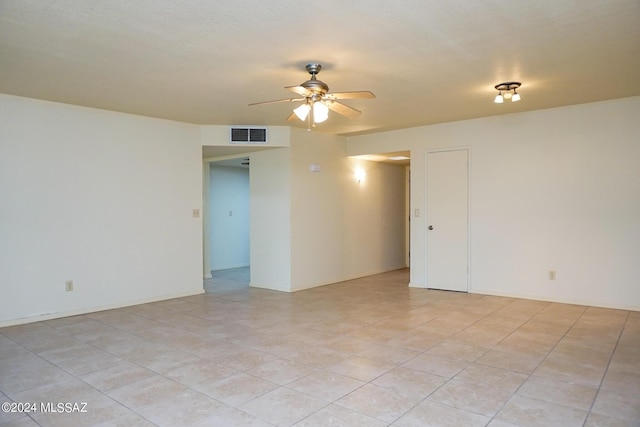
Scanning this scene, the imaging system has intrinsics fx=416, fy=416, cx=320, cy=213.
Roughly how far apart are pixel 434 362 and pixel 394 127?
→ 13.2ft

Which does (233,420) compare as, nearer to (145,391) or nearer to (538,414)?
(145,391)

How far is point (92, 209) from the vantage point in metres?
5.08

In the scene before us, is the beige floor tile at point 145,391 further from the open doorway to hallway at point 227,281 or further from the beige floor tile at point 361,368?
the open doorway to hallway at point 227,281

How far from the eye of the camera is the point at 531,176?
18.2ft

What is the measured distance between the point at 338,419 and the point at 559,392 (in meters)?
1.52

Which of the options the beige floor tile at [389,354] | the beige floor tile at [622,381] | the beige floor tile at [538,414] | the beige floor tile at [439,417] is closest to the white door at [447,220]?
the beige floor tile at [389,354]

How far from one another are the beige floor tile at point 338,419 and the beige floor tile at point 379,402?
53 millimetres

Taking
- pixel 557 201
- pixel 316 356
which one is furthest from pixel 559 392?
pixel 557 201

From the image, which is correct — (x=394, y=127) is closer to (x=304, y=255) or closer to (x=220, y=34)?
(x=304, y=255)

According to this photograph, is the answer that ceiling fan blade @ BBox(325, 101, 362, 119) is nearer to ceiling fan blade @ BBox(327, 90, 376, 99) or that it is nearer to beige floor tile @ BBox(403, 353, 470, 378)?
ceiling fan blade @ BBox(327, 90, 376, 99)

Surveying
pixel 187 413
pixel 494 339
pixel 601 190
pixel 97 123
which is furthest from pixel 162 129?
pixel 601 190

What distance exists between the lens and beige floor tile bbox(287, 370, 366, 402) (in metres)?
2.77

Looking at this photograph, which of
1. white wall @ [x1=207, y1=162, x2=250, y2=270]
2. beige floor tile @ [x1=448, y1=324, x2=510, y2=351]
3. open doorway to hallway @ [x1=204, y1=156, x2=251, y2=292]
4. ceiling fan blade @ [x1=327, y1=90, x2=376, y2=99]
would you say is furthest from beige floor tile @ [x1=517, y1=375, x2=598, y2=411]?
white wall @ [x1=207, y1=162, x2=250, y2=270]

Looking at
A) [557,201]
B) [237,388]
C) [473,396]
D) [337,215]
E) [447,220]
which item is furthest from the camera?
[337,215]
